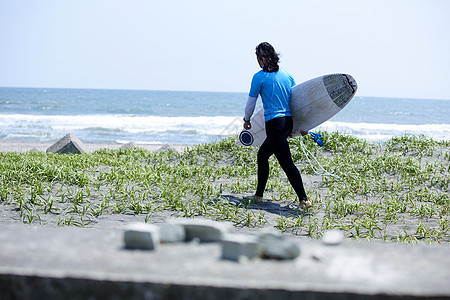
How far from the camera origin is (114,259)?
1625 millimetres

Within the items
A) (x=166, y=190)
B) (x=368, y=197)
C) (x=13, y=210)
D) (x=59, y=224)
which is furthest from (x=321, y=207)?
(x=13, y=210)

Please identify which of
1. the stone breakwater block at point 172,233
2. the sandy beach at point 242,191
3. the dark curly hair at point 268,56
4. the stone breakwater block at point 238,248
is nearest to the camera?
the stone breakwater block at point 238,248

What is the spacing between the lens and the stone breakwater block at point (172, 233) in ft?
5.87

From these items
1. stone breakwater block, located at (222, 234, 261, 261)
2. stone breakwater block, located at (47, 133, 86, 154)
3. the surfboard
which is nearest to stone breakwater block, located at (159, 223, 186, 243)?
stone breakwater block, located at (222, 234, 261, 261)

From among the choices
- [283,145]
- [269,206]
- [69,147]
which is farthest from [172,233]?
[69,147]

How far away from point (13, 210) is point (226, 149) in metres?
4.40

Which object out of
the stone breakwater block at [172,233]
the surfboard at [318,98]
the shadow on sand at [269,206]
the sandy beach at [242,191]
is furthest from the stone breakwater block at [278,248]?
the surfboard at [318,98]

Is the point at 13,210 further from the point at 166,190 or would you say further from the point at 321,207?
the point at 321,207

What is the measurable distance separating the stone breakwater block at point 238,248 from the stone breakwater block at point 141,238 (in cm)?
27

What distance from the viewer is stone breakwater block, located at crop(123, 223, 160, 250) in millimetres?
1717

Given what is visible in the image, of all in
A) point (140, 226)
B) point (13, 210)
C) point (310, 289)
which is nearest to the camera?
point (310, 289)

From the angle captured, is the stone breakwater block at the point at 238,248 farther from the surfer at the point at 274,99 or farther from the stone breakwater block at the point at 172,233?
the surfer at the point at 274,99

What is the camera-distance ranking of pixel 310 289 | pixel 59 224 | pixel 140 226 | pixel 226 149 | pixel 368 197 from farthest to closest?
pixel 226 149, pixel 368 197, pixel 59 224, pixel 140 226, pixel 310 289

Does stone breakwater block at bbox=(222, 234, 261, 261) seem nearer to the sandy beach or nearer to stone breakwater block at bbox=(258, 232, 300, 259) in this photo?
stone breakwater block at bbox=(258, 232, 300, 259)
